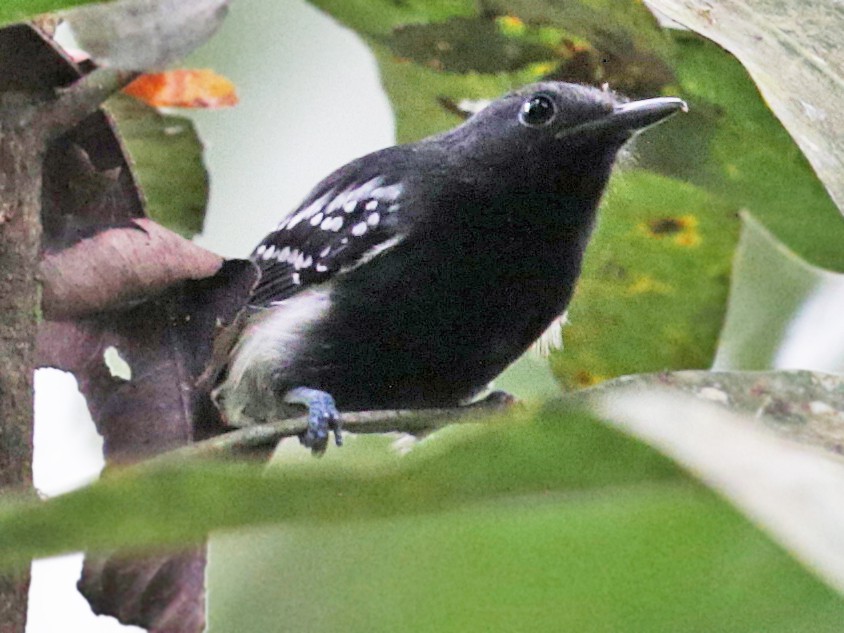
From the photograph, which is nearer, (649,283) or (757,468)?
(757,468)

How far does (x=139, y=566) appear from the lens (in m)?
0.40

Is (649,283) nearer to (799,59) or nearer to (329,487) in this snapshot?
(799,59)

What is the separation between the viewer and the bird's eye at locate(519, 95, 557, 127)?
1.67 ft

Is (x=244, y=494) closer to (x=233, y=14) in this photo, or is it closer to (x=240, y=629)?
(x=240, y=629)

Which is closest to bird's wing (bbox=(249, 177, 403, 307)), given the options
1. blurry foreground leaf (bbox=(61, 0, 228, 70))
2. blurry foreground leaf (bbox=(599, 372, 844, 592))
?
blurry foreground leaf (bbox=(61, 0, 228, 70))

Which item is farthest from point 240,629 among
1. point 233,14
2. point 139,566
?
point 233,14

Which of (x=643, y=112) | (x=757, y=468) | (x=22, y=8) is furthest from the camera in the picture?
(x=643, y=112)

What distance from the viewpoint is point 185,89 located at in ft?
1.86

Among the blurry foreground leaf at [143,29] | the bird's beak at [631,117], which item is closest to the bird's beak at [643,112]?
the bird's beak at [631,117]

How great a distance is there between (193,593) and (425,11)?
31 cm

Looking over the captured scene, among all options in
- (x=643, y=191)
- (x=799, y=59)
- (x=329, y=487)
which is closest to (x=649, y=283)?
(x=643, y=191)

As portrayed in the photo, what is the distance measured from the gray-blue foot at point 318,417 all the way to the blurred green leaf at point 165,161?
0.11 meters

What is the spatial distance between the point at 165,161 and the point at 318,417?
7.4 inches

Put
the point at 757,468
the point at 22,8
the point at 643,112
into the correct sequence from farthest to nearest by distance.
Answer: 1. the point at 643,112
2. the point at 22,8
3. the point at 757,468
